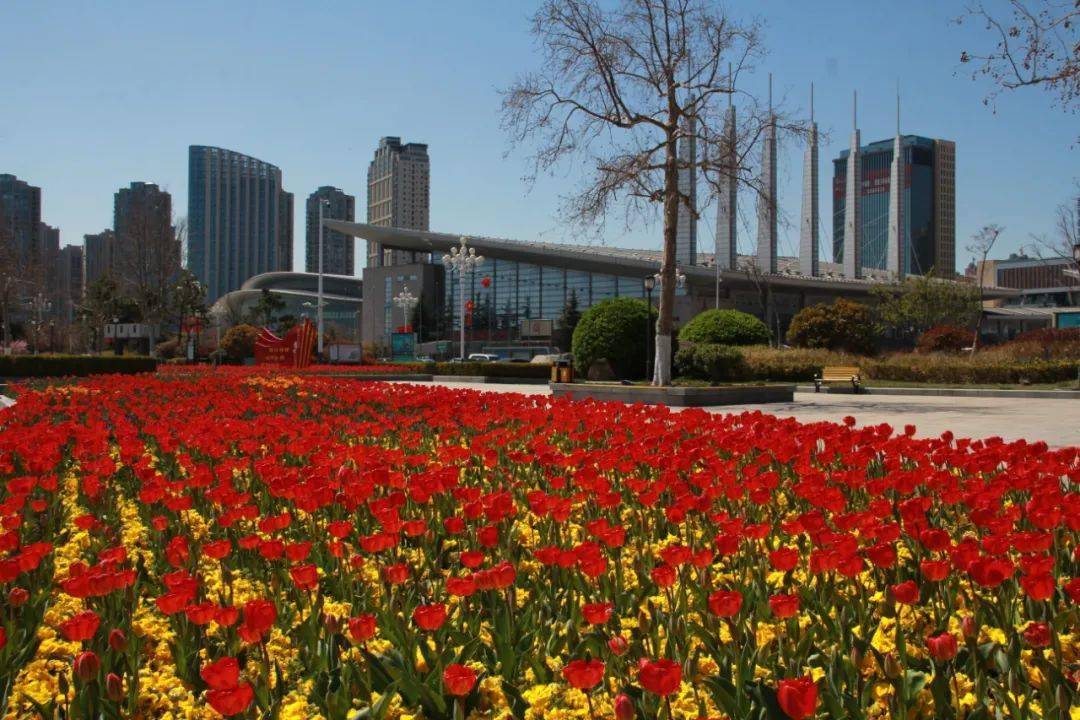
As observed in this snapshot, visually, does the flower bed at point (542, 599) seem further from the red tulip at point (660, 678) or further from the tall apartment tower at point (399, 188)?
the tall apartment tower at point (399, 188)

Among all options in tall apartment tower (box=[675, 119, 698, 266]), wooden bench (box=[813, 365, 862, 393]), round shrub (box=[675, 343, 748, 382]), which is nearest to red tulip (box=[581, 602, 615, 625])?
tall apartment tower (box=[675, 119, 698, 266])

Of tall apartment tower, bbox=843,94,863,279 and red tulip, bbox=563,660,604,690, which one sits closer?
red tulip, bbox=563,660,604,690

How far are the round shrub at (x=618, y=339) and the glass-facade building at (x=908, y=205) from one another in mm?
85847

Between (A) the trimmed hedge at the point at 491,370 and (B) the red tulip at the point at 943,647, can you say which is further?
(A) the trimmed hedge at the point at 491,370

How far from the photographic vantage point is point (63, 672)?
2.50 meters

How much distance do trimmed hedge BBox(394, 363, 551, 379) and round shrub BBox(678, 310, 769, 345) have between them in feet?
17.7

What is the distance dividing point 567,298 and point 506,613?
256ft

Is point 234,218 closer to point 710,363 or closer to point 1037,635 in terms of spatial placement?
point 710,363

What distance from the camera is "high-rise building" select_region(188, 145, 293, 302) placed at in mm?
100438

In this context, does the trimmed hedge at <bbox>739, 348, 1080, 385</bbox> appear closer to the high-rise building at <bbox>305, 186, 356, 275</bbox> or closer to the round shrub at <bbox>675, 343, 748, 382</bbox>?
the round shrub at <bbox>675, 343, 748, 382</bbox>

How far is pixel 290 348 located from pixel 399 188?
2503 inches

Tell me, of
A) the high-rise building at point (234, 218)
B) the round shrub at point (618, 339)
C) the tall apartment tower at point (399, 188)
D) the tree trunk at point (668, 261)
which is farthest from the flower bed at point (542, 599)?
the high-rise building at point (234, 218)

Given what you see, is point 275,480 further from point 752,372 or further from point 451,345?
point 451,345

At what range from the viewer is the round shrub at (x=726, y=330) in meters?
31.0
